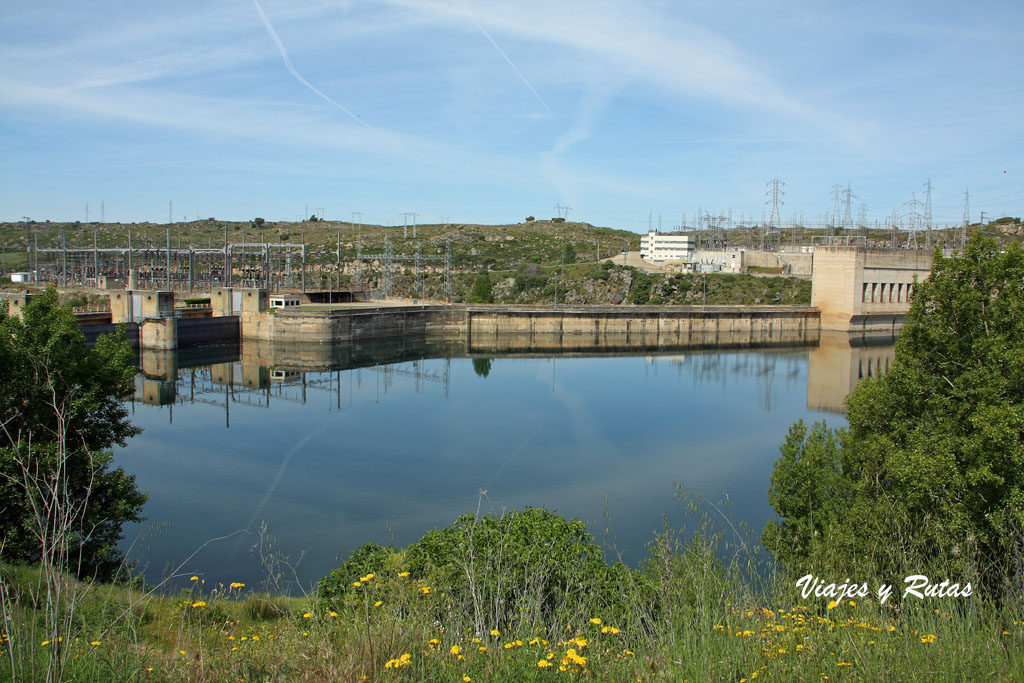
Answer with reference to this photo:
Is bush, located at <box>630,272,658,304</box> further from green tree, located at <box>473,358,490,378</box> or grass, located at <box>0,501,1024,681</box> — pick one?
grass, located at <box>0,501,1024,681</box>

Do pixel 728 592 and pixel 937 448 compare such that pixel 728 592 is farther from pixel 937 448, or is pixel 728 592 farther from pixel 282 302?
pixel 282 302

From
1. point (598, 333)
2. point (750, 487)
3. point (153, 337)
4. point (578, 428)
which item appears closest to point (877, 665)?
point (750, 487)

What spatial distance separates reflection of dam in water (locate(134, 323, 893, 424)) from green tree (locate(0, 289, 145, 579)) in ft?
49.4

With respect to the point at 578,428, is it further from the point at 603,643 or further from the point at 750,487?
the point at 603,643

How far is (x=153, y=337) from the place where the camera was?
43156 mm

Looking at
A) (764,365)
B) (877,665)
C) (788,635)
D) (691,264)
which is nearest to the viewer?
(877,665)

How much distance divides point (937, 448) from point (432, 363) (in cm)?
3860

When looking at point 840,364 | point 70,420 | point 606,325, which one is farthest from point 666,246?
point 70,420

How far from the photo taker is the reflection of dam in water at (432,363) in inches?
1390

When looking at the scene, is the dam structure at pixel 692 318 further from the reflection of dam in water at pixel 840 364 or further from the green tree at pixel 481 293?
the green tree at pixel 481 293

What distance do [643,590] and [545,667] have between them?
16.0ft

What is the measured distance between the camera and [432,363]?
47.0m

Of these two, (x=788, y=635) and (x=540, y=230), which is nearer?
(x=788, y=635)

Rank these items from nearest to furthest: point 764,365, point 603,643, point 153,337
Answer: point 603,643, point 153,337, point 764,365
